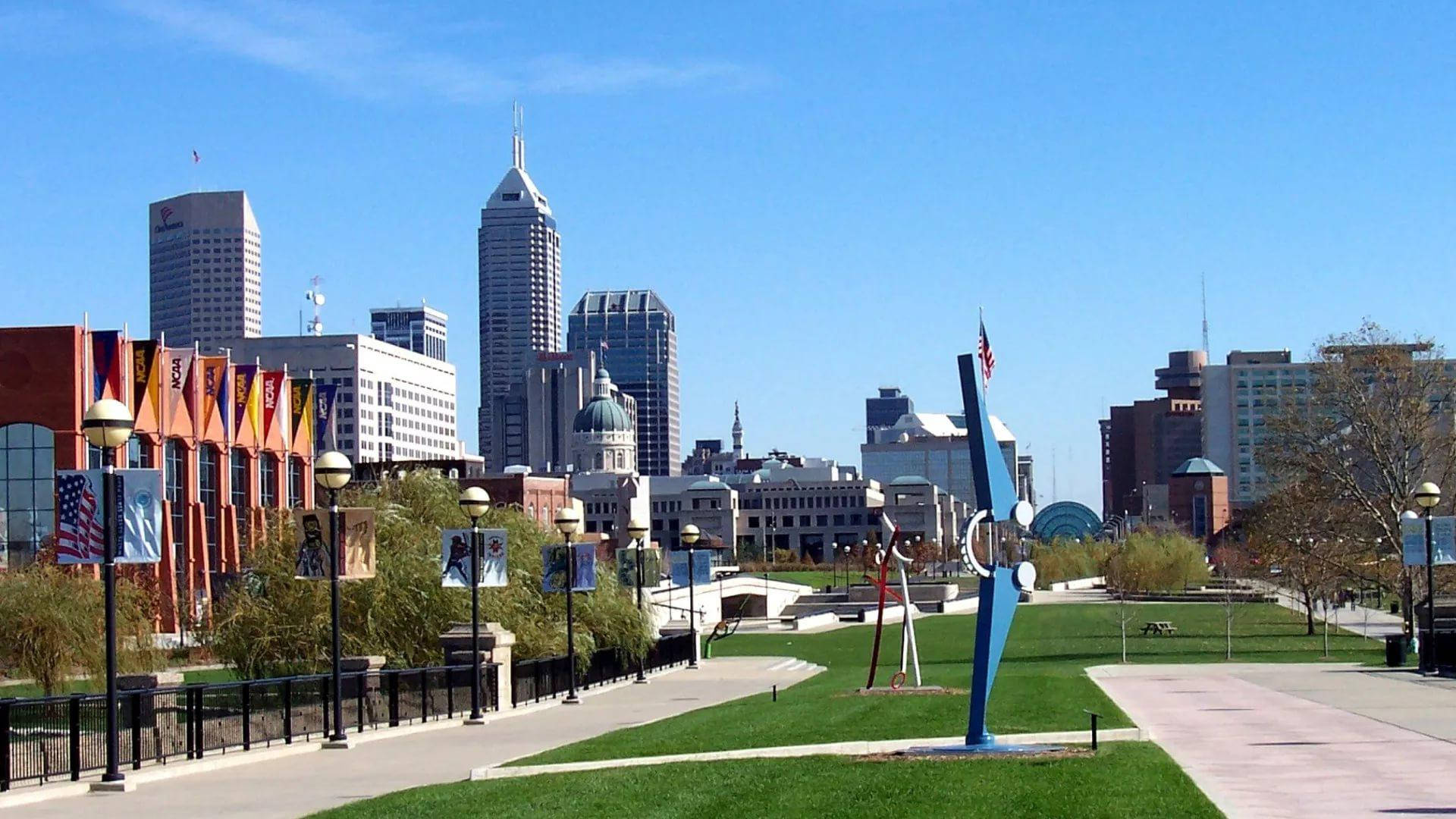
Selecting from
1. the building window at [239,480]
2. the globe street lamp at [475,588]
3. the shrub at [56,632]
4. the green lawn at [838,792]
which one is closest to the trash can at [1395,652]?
the globe street lamp at [475,588]

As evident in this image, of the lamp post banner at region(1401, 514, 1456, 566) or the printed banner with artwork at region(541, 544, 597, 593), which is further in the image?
the lamp post banner at region(1401, 514, 1456, 566)

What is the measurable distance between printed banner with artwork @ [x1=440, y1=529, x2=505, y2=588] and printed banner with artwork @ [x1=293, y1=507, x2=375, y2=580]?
198 inches

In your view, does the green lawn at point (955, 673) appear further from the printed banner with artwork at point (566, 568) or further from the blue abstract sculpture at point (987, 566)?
the printed banner with artwork at point (566, 568)

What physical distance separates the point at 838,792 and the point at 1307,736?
1151 centimetres

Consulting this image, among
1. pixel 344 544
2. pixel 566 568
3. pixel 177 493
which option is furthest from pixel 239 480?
pixel 344 544

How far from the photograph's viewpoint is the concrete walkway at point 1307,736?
20.9m

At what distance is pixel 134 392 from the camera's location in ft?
277

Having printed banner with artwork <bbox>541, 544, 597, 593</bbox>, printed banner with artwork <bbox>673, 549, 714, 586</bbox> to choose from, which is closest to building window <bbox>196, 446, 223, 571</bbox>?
printed banner with artwork <bbox>673, 549, 714, 586</bbox>

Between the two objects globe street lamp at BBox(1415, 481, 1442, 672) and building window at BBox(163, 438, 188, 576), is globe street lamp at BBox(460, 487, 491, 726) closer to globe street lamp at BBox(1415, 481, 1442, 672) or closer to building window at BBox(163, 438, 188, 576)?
globe street lamp at BBox(1415, 481, 1442, 672)

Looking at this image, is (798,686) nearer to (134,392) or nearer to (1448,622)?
(1448,622)

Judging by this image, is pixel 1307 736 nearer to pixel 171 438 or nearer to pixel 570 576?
pixel 570 576

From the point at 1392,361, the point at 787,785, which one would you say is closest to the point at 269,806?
the point at 787,785

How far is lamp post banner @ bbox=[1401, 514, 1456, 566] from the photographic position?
5041cm

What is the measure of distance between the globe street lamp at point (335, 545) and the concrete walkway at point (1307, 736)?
13.4 meters
